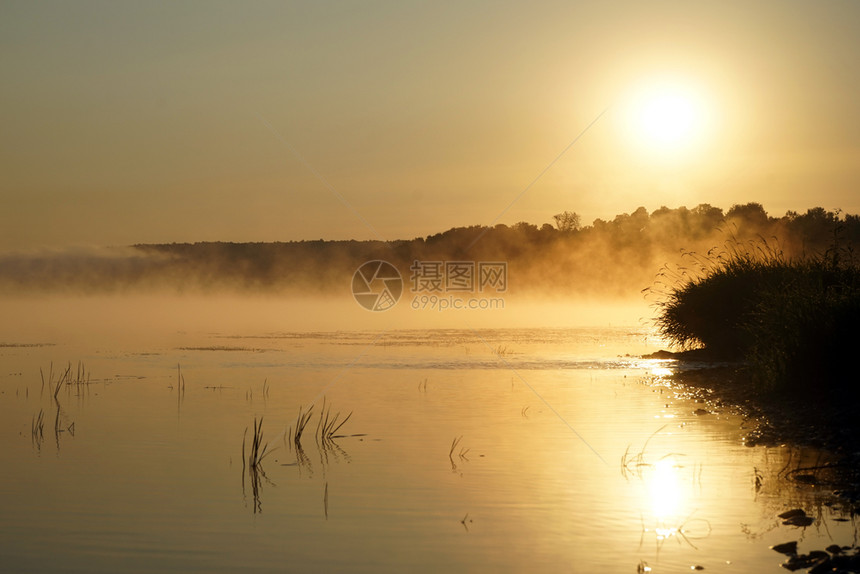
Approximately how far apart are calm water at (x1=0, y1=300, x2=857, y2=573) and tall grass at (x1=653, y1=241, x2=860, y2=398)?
1713 millimetres

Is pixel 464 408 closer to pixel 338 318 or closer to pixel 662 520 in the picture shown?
pixel 662 520

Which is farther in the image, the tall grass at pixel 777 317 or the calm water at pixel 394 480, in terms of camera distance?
the tall grass at pixel 777 317

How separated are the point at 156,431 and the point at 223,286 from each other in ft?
356

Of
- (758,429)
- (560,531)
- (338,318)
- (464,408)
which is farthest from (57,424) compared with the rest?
(338,318)

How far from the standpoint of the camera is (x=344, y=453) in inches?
584

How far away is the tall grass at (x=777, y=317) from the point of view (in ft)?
57.2

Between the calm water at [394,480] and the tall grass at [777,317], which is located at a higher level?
Result: the tall grass at [777,317]

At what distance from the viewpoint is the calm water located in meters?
9.71

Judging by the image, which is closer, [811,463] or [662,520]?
[662,520]

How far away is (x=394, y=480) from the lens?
42.5 ft

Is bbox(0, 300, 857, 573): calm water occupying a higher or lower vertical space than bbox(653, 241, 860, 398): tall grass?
lower

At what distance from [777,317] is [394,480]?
974 centimetres

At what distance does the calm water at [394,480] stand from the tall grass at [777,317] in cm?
171

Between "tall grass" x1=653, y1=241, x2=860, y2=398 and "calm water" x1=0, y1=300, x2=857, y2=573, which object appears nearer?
"calm water" x1=0, y1=300, x2=857, y2=573
